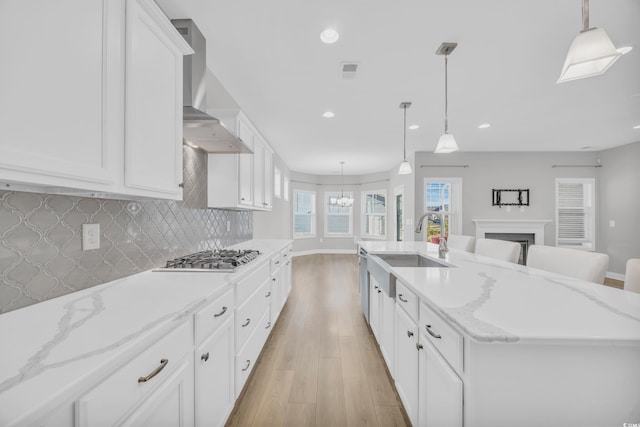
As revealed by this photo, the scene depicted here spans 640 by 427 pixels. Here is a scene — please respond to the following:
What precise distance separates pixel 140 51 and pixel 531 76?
133 inches

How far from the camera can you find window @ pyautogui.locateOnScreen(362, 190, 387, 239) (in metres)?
8.16

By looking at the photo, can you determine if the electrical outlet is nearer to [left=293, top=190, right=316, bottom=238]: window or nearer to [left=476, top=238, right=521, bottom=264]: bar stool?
[left=476, top=238, right=521, bottom=264]: bar stool

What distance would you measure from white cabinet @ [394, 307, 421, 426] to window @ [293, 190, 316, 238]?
21.4 feet

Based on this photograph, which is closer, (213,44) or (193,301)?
(193,301)

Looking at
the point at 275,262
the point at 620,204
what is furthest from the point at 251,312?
the point at 620,204

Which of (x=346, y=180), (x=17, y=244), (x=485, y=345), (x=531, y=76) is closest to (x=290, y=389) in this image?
(x=485, y=345)

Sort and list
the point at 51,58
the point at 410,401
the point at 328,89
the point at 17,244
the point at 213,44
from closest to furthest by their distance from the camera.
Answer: the point at 51,58
the point at 17,244
the point at 410,401
the point at 213,44
the point at 328,89

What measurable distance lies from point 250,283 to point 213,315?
58 cm

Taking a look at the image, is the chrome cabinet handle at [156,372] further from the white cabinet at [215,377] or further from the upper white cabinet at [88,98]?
the upper white cabinet at [88,98]

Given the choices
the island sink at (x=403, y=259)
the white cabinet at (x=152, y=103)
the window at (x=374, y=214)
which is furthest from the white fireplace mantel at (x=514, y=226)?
the white cabinet at (x=152, y=103)

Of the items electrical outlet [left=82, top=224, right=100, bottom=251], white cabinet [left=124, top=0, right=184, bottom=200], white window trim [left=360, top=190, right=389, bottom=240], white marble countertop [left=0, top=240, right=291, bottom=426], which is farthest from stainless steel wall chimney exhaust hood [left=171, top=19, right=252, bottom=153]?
white window trim [left=360, top=190, right=389, bottom=240]

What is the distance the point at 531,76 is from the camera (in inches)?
105

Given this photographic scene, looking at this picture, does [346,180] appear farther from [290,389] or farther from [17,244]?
[17,244]

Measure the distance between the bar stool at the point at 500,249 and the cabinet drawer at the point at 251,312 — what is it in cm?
214
